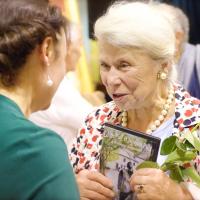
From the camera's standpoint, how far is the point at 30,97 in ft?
3.25

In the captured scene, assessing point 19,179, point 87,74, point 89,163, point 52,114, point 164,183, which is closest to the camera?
point 19,179

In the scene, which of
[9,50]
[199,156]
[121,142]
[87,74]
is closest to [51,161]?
[9,50]

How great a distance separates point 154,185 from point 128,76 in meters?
0.39

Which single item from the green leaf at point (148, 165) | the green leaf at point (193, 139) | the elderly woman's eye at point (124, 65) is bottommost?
the green leaf at point (148, 165)

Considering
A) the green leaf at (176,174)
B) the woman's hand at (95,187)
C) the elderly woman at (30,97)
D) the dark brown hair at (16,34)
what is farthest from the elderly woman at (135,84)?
the dark brown hair at (16,34)

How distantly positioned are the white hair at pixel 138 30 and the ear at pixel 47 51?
1.53 ft

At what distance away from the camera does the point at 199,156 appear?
1.34 meters

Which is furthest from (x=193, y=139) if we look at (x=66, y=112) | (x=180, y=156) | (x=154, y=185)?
(x=66, y=112)

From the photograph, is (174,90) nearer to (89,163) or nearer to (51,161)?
(89,163)

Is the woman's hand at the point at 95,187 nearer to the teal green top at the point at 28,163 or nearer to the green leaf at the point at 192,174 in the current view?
the green leaf at the point at 192,174

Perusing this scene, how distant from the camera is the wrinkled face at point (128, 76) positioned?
147cm

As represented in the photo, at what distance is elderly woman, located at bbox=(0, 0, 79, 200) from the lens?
85 cm

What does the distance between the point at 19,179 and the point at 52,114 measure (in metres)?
1.26

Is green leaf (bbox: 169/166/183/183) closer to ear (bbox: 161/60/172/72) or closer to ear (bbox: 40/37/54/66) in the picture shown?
ear (bbox: 161/60/172/72)
